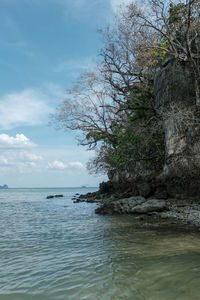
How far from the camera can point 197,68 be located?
1283 cm

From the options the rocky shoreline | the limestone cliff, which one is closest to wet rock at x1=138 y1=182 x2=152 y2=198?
the limestone cliff

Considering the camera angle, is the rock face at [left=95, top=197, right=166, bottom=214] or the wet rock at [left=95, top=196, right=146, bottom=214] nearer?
the rock face at [left=95, top=197, right=166, bottom=214]

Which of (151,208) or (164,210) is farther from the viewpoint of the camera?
(151,208)

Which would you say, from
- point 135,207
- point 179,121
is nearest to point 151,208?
point 135,207

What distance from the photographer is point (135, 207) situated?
568 inches

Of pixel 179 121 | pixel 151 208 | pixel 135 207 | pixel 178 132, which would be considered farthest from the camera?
pixel 135 207

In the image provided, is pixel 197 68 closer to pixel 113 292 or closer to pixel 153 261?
pixel 153 261

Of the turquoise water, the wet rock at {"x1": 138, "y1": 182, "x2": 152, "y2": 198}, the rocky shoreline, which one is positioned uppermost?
the wet rock at {"x1": 138, "y1": 182, "x2": 152, "y2": 198}

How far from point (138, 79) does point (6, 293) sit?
18.5m

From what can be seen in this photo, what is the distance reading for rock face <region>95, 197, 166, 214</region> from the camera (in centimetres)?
1364

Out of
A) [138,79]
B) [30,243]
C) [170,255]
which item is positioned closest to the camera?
[170,255]

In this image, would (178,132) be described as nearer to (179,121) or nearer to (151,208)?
(179,121)

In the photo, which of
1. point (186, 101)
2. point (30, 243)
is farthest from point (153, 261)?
point (186, 101)

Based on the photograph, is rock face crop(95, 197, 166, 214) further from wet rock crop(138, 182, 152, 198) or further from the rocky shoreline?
wet rock crop(138, 182, 152, 198)
